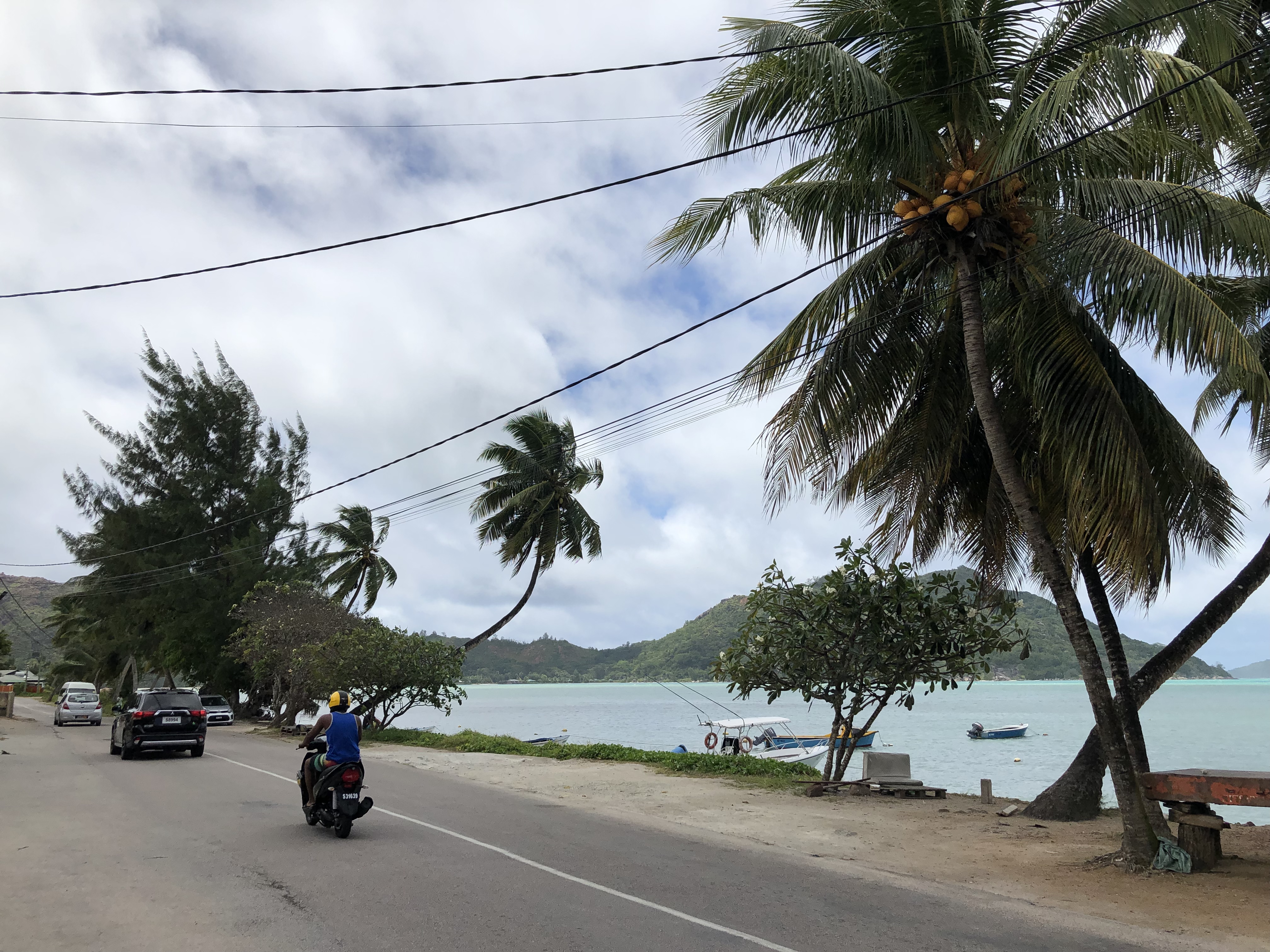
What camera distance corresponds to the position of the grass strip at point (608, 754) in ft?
57.2

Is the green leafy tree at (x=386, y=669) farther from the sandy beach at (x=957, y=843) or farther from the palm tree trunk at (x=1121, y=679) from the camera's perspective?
the palm tree trunk at (x=1121, y=679)

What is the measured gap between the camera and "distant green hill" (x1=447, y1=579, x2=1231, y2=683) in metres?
69.4

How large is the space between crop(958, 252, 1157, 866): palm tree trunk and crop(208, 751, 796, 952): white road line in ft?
14.4

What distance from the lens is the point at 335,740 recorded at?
384 inches

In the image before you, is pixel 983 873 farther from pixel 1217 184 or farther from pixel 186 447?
pixel 186 447

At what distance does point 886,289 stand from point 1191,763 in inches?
1508

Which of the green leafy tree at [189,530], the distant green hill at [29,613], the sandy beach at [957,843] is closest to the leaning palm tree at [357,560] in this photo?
the green leafy tree at [189,530]

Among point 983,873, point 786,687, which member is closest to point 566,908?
point 983,873

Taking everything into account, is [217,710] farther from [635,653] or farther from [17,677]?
[635,653]

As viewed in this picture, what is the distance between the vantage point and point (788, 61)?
9539 millimetres

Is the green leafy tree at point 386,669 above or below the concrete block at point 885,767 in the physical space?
above

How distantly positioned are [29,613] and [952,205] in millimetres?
142072

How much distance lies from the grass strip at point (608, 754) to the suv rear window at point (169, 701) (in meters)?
6.52

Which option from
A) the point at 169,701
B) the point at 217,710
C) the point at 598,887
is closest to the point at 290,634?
the point at 217,710
